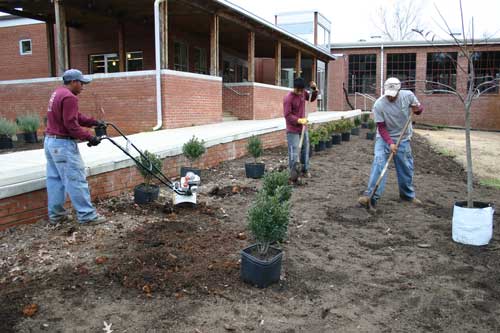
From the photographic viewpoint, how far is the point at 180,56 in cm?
1664

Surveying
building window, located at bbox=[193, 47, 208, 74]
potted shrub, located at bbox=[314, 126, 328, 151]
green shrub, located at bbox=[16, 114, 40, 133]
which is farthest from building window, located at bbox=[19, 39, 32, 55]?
potted shrub, located at bbox=[314, 126, 328, 151]

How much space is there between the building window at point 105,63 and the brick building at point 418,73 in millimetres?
15634

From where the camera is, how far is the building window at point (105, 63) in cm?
1664

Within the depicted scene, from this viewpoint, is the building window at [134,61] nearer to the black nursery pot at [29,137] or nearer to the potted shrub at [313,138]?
the black nursery pot at [29,137]

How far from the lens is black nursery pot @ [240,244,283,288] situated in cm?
351

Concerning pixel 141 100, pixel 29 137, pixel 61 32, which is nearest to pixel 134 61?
pixel 61 32

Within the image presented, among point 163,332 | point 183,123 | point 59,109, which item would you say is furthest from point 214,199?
point 183,123

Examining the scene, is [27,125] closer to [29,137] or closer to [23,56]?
[29,137]

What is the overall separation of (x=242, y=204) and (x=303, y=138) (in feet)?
6.57

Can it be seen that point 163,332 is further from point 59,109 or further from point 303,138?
point 303,138

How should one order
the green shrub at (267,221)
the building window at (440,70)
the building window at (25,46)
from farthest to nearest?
the building window at (440,70) → the building window at (25,46) → the green shrub at (267,221)

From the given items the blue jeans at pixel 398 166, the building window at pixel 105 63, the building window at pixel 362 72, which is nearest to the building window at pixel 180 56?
the building window at pixel 105 63

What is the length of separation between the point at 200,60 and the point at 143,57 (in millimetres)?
2706

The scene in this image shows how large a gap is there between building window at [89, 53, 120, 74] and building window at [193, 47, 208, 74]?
9.67 ft
